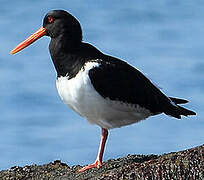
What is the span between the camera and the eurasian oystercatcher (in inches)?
371

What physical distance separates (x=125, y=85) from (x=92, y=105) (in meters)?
0.69

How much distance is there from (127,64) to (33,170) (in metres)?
2.37

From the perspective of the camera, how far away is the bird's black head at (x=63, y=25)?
10070 mm

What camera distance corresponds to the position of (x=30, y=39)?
10891mm

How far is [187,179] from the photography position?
827 centimetres

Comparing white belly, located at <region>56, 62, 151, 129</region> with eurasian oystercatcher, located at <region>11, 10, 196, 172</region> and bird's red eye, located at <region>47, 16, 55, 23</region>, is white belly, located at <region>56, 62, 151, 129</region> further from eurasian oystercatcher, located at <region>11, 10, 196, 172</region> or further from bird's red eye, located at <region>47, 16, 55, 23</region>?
bird's red eye, located at <region>47, 16, 55, 23</region>

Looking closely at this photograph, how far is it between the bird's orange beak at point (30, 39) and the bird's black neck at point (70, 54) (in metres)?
0.40

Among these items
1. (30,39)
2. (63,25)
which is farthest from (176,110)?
(30,39)

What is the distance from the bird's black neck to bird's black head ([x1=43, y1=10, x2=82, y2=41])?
0.10 m

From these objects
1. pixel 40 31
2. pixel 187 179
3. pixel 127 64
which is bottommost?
pixel 187 179

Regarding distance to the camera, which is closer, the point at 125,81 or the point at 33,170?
the point at 125,81

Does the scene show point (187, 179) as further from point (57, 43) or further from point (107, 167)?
point (57, 43)

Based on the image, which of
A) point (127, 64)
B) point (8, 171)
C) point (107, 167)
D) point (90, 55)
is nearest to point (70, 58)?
point (90, 55)

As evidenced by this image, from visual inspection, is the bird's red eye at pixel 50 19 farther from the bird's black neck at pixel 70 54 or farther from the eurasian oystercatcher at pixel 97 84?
the bird's black neck at pixel 70 54
